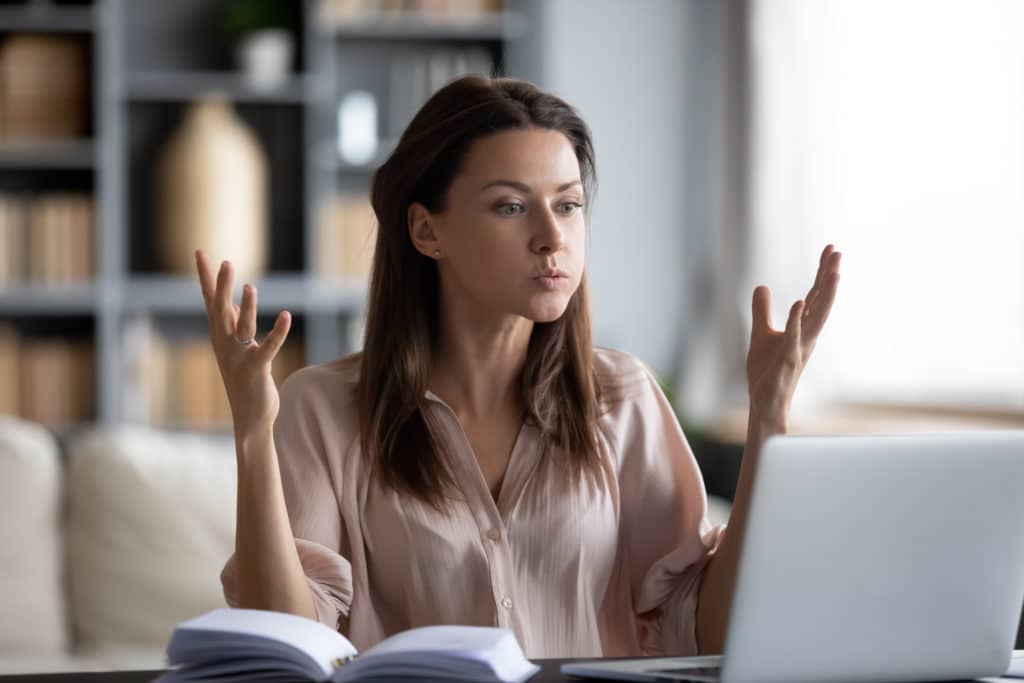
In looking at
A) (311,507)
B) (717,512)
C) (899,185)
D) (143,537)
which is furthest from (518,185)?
(899,185)

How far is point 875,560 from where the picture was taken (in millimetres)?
1069

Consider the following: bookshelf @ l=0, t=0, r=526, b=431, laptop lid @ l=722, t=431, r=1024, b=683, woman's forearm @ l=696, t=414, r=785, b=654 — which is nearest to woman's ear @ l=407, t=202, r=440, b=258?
woman's forearm @ l=696, t=414, r=785, b=654

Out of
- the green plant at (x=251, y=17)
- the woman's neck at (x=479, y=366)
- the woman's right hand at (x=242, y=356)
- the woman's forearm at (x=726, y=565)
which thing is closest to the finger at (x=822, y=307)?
the woman's forearm at (x=726, y=565)

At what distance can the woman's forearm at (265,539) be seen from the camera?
1.36 m

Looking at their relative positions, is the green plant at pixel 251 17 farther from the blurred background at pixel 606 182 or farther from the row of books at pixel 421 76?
the row of books at pixel 421 76

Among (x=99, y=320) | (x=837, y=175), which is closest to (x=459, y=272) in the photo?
(x=837, y=175)

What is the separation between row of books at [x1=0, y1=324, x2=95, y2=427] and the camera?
13.9 ft

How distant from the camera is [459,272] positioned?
1583 mm

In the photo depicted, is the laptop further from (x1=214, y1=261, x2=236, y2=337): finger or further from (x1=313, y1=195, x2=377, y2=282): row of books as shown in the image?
(x1=313, y1=195, x2=377, y2=282): row of books

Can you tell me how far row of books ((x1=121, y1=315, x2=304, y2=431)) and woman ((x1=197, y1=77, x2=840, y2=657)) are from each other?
2742mm

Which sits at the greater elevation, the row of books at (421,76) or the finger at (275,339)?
the row of books at (421,76)

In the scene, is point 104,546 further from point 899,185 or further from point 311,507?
point 899,185

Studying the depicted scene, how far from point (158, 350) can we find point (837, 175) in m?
2.17

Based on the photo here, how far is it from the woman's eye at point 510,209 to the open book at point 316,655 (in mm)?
537
